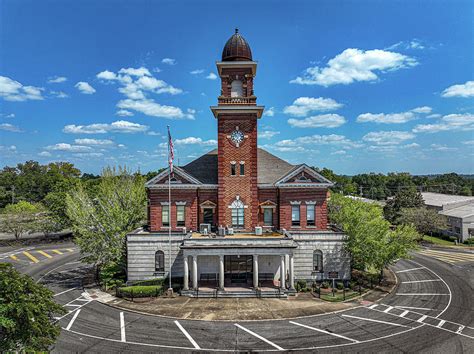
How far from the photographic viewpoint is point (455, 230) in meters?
62.8

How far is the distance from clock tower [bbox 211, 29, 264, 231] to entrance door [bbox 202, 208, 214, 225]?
133 centimetres

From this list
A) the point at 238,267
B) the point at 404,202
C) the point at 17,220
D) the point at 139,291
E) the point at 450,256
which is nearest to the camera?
the point at 139,291

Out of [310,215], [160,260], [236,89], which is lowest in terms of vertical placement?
[160,260]

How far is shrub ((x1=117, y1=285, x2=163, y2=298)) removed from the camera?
97.8 feet

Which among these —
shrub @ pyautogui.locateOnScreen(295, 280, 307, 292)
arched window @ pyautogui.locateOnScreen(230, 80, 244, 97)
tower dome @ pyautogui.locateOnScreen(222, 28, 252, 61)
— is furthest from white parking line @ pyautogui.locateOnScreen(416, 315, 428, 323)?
tower dome @ pyautogui.locateOnScreen(222, 28, 252, 61)

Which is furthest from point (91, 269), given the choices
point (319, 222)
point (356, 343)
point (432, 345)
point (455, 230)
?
point (455, 230)

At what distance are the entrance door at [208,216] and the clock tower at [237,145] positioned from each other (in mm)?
1326

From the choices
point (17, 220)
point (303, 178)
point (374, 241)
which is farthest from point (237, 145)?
point (17, 220)

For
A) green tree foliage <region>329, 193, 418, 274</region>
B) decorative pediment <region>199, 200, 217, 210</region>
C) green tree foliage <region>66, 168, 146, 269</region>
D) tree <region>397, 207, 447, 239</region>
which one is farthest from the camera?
tree <region>397, 207, 447, 239</region>

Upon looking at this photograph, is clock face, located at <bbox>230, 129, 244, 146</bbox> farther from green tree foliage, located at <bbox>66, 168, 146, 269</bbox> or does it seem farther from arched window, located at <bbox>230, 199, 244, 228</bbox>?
green tree foliage, located at <bbox>66, 168, 146, 269</bbox>

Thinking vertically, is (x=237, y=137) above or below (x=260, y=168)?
above

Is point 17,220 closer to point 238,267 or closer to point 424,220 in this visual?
point 238,267

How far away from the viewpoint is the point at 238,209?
120ft

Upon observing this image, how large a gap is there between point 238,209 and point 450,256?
3606 cm
